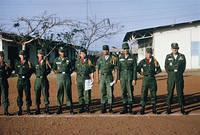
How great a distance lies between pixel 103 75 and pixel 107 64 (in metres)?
0.37

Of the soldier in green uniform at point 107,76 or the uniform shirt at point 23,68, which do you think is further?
the soldier in green uniform at point 107,76

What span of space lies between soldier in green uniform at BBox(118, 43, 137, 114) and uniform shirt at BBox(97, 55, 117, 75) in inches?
7.6

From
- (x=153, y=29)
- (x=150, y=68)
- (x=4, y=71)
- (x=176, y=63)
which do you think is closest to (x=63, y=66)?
(x=4, y=71)

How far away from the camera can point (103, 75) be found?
38.3 ft

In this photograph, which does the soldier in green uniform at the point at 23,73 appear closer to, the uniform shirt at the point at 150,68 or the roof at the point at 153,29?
the uniform shirt at the point at 150,68

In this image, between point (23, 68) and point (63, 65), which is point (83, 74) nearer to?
point (63, 65)

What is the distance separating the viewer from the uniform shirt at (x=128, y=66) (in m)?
11.4

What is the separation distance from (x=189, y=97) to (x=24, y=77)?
701 centimetres

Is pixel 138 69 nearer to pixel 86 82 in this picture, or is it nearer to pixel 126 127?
pixel 86 82

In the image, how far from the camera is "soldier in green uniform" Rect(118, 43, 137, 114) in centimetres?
1144

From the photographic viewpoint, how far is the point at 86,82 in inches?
455

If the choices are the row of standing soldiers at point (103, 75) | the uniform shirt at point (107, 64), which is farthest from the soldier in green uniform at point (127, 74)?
the uniform shirt at point (107, 64)

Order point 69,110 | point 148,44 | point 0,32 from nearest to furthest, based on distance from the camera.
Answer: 1. point 69,110
2. point 0,32
3. point 148,44

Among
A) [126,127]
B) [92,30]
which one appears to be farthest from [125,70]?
[92,30]
